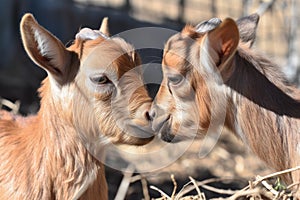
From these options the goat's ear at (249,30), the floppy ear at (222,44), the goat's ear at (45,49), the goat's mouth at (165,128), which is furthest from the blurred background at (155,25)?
the goat's ear at (45,49)

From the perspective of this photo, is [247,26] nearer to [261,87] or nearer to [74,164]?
[261,87]

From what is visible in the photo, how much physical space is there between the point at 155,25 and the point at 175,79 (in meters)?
9.35

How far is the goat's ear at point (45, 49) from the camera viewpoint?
14.7 ft

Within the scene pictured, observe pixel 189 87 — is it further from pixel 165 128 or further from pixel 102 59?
pixel 102 59

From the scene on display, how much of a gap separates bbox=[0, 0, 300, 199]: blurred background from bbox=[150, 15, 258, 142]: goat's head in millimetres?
2184

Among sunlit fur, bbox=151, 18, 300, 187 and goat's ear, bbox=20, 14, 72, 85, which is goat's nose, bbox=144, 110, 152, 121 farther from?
goat's ear, bbox=20, 14, 72, 85

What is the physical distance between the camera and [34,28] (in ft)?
14.8

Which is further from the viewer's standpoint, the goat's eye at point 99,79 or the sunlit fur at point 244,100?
the sunlit fur at point 244,100

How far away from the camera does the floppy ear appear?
→ 4.46 meters

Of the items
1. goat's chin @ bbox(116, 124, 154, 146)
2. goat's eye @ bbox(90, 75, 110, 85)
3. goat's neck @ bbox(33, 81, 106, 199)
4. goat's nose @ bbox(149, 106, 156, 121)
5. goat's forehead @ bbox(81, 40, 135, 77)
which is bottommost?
goat's neck @ bbox(33, 81, 106, 199)

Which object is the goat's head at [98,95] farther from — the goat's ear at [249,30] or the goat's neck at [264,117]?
the goat's ear at [249,30]

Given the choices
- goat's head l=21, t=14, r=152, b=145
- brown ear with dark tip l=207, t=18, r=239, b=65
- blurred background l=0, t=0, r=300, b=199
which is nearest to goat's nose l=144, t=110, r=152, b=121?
goat's head l=21, t=14, r=152, b=145

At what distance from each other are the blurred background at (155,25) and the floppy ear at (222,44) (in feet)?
8.14

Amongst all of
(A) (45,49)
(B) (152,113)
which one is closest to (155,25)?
(B) (152,113)
